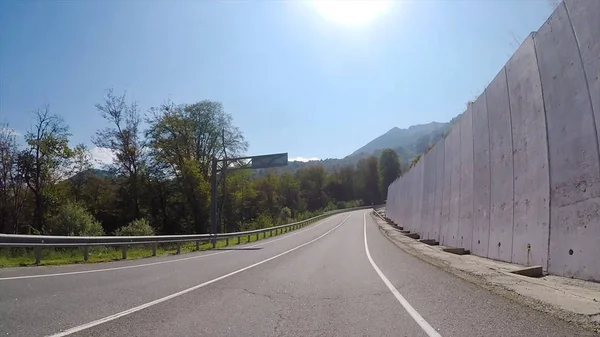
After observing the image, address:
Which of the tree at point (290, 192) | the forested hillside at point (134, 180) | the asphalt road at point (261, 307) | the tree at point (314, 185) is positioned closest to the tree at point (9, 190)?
the forested hillside at point (134, 180)

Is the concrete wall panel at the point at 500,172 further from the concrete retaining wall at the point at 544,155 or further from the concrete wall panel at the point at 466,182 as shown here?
the concrete wall panel at the point at 466,182

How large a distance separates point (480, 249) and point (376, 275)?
4.11 m

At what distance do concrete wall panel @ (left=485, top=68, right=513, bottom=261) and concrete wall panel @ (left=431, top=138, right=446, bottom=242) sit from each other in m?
7.42

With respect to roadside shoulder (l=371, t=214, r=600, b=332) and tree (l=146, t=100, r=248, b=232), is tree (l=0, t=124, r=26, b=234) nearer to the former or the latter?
tree (l=146, t=100, r=248, b=232)

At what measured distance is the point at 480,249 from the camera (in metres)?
12.9

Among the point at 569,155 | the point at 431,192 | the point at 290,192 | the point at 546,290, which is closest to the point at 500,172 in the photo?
the point at 569,155

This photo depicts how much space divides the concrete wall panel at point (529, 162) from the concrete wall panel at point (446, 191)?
24.7 feet

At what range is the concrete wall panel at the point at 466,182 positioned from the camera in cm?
1455

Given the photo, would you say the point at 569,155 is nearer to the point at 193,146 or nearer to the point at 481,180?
the point at 481,180

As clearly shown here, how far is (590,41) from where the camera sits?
24.8 ft

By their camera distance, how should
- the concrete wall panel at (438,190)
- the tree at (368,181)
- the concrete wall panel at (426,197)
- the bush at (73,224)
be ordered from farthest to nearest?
the tree at (368,181) < the bush at (73,224) < the concrete wall panel at (426,197) < the concrete wall panel at (438,190)

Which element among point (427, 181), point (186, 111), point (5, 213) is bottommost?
point (5, 213)

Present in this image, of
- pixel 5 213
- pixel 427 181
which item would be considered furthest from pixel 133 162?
pixel 427 181

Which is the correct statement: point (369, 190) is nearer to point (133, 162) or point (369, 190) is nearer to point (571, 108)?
point (133, 162)
